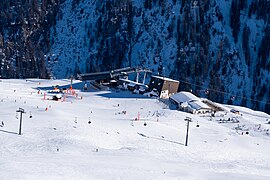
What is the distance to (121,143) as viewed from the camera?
112 ft

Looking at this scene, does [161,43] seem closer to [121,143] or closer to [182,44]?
[182,44]

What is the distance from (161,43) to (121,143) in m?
92.1

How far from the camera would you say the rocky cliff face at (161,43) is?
119688mm

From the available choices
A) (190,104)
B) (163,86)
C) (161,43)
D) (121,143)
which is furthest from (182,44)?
(121,143)

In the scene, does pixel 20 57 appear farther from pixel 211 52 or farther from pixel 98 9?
pixel 211 52

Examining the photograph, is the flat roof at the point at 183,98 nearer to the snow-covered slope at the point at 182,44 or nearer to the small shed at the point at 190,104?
the small shed at the point at 190,104

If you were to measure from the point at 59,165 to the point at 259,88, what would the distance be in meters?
106

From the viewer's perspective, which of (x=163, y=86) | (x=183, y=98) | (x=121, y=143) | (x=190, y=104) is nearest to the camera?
(x=121, y=143)

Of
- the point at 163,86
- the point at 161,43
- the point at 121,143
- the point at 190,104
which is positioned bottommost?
the point at 121,143

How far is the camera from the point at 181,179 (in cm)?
2359

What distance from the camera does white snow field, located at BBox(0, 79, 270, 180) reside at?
23917 mm

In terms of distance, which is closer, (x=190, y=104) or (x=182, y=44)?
(x=190, y=104)

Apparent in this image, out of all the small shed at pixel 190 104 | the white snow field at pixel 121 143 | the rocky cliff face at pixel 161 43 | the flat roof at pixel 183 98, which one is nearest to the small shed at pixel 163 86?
the flat roof at pixel 183 98

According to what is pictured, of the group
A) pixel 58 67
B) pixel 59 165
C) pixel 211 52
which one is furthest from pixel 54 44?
pixel 59 165
